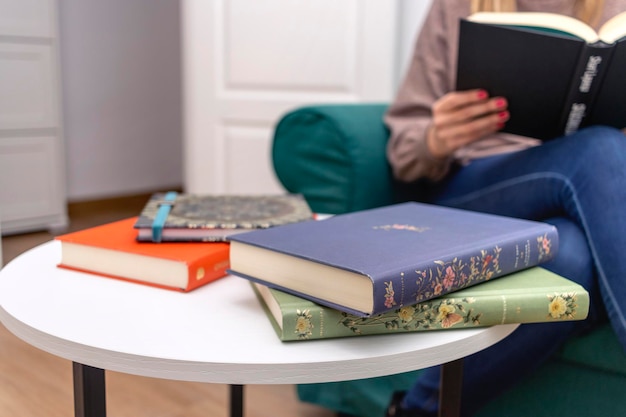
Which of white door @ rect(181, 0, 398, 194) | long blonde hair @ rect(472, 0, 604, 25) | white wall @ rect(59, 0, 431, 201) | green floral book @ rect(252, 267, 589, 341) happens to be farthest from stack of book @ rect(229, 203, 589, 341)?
white door @ rect(181, 0, 398, 194)

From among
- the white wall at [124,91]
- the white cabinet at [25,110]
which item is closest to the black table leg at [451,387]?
the white cabinet at [25,110]

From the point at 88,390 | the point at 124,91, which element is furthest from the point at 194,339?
the point at 124,91

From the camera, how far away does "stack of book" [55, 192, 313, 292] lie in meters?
0.64

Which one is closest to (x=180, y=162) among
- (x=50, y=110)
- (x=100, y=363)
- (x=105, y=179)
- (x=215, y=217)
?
(x=105, y=179)

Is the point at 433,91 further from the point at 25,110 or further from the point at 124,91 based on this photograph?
the point at 124,91

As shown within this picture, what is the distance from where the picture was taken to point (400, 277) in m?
0.51

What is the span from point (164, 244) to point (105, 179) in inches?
62.0

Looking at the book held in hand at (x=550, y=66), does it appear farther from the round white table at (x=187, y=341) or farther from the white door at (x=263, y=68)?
the white door at (x=263, y=68)

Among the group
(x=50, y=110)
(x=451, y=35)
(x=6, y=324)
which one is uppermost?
(x=451, y=35)

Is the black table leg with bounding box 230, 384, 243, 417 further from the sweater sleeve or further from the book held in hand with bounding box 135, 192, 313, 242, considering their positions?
the sweater sleeve

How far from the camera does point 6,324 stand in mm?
577

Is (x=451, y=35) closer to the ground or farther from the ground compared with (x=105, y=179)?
farther from the ground

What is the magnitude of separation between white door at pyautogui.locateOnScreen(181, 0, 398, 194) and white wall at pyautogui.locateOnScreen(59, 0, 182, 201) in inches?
10.1

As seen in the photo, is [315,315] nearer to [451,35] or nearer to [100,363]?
[100,363]
